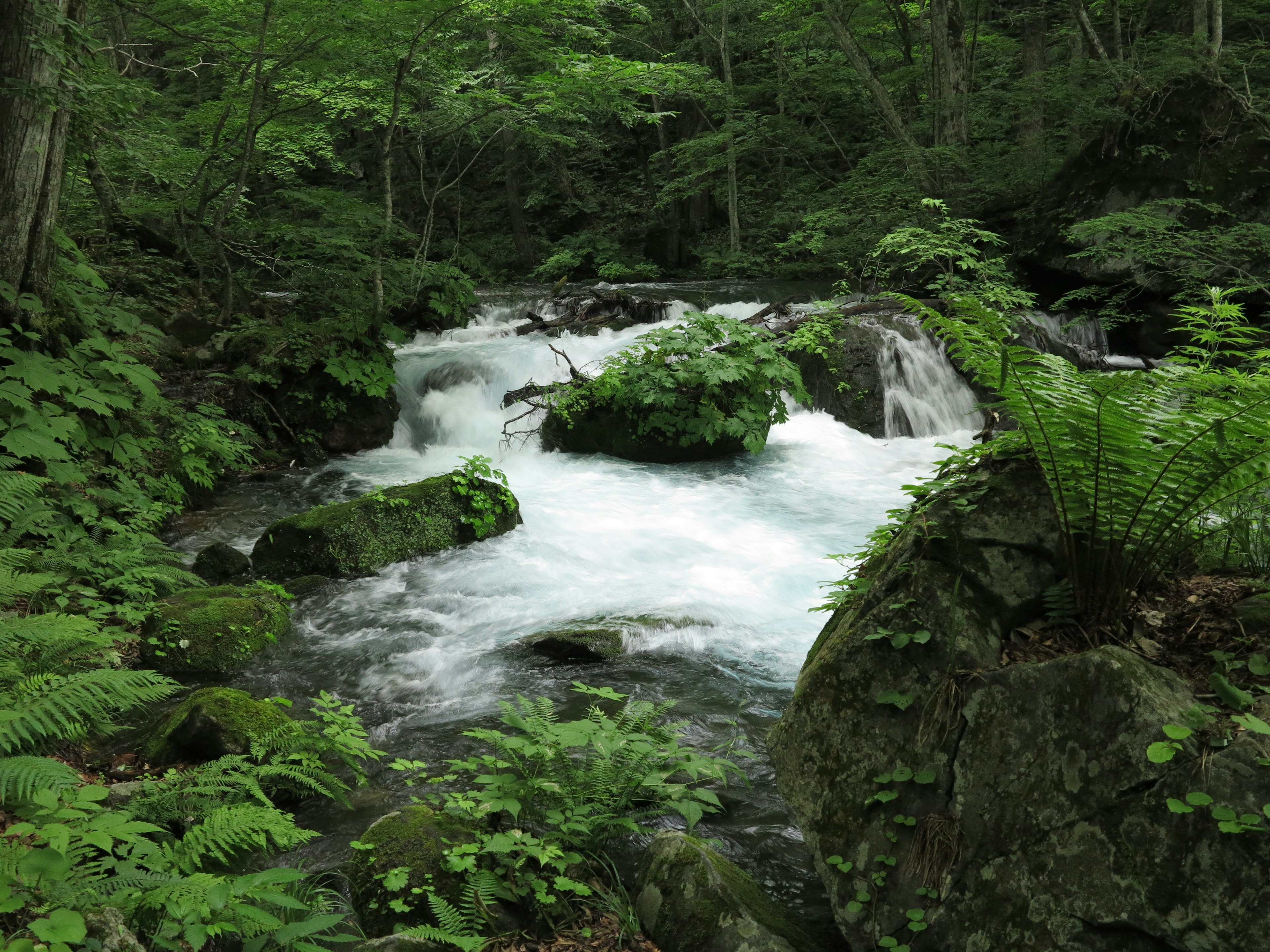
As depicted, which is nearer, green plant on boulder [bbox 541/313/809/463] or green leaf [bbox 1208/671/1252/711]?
green leaf [bbox 1208/671/1252/711]

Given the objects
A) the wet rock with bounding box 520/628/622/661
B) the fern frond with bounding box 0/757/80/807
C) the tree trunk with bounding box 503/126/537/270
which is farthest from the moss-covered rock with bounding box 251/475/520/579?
the tree trunk with bounding box 503/126/537/270

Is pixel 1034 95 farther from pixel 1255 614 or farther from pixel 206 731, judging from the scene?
pixel 206 731

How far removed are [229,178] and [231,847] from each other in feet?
33.6

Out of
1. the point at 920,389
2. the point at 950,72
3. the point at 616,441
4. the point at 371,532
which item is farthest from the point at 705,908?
the point at 950,72

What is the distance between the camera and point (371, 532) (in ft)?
24.8

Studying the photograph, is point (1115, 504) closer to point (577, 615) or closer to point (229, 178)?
point (577, 615)

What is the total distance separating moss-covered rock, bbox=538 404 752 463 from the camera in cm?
1088

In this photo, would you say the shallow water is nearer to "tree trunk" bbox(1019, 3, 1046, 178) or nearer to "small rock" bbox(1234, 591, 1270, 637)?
"small rock" bbox(1234, 591, 1270, 637)

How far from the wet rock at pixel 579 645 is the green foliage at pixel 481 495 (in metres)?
2.46

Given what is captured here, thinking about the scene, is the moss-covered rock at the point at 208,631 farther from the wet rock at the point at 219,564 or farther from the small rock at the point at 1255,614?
the small rock at the point at 1255,614

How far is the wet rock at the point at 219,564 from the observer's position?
695 cm

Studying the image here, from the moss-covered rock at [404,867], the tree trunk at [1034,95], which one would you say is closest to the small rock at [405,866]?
the moss-covered rock at [404,867]

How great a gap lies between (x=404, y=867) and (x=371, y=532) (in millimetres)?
4898

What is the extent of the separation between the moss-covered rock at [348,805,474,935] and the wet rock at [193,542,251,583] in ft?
14.5
